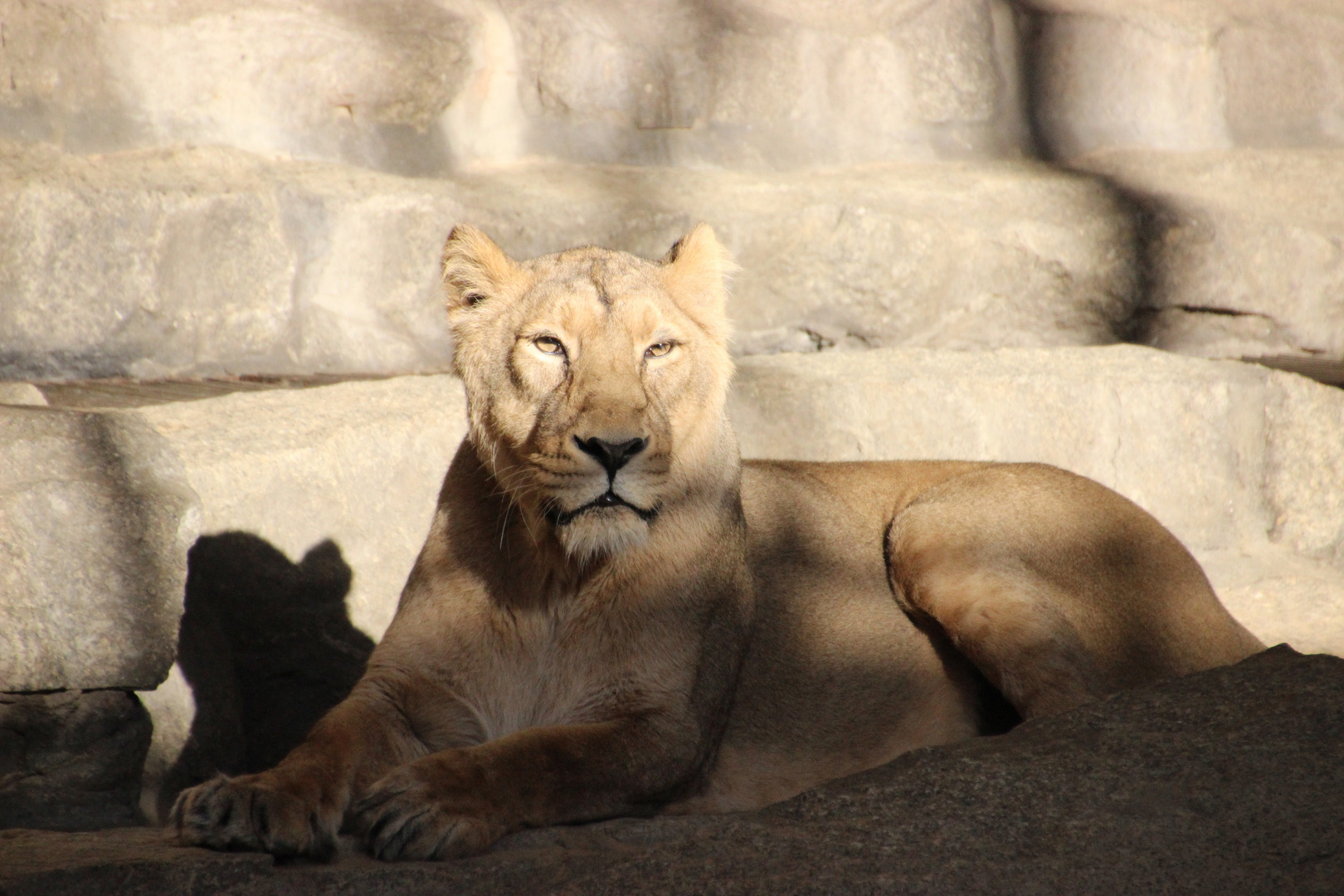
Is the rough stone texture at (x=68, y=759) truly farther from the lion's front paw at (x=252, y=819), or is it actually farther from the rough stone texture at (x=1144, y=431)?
the rough stone texture at (x=1144, y=431)

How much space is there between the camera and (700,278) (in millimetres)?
3910

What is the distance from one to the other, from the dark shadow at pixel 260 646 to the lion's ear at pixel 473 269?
4.76 ft

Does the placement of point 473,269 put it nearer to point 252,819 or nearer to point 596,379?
point 596,379

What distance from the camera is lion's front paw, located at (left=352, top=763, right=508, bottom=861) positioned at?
8.70 ft

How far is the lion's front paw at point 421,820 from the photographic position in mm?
2652

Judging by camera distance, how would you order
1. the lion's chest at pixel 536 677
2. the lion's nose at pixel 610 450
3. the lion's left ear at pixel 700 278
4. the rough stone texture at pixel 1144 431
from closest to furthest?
the lion's nose at pixel 610 450, the lion's chest at pixel 536 677, the lion's left ear at pixel 700 278, the rough stone texture at pixel 1144 431

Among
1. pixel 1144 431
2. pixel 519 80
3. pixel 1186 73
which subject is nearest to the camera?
Result: pixel 1144 431

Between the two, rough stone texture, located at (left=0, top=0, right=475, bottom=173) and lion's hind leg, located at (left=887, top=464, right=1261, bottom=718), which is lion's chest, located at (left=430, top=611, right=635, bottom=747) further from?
rough stone texture, located at (left=0, top=0, right=475, bottom=173)

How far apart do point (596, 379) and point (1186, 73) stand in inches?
200

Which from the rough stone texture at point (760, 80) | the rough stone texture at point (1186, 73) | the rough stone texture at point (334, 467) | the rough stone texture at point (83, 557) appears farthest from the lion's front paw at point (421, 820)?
the rough stone texture at point (1186, 73)

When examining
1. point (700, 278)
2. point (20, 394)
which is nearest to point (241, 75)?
point (20, 394)

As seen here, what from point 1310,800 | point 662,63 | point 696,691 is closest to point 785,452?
point 662,63

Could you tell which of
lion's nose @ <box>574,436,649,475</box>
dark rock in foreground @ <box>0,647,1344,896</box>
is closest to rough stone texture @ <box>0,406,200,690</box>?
dark rock in foreground @ <box>0,647,1344,896</box>

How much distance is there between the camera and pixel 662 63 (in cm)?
634
